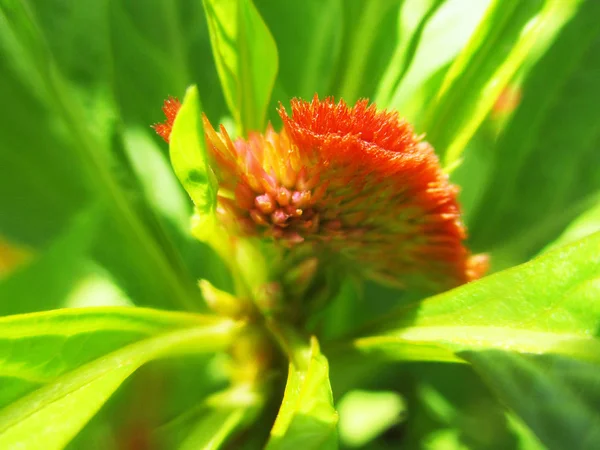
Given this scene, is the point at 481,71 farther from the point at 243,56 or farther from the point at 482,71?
the point at 243,56

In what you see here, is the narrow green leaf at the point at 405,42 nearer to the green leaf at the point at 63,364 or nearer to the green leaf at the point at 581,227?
the green leaf at the point at 581,227

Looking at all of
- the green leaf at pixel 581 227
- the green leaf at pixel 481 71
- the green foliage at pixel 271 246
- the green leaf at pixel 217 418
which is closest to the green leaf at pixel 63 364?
the green foliage at pixel 271 246

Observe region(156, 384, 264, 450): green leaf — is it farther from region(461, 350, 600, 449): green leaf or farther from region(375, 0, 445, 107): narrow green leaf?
region(375, 0, 445, 107): narrow green leaf

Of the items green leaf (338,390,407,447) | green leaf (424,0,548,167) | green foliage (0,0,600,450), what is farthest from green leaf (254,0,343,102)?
green leaf (338,390,407,447)

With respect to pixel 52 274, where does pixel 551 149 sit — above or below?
below

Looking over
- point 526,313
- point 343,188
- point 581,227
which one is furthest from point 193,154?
point 581,227

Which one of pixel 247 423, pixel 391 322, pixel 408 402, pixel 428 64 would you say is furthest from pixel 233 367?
pixel 428 64
